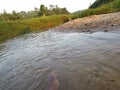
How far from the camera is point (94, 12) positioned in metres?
26.1

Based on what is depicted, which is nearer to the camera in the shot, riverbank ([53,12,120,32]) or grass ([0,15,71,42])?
riverbank ([53,12,120,32])

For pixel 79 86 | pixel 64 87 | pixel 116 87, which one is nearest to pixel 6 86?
pixel 64 87

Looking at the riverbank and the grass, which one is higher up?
the riverbank

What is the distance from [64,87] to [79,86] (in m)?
0.39

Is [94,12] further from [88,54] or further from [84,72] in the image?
[84,72]

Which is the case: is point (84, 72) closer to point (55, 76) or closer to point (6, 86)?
point (55, 76)

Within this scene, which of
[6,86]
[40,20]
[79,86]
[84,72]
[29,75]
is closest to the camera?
[79,86]

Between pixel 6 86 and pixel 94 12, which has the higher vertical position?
pixel 94 12

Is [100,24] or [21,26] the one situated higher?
[100,24]

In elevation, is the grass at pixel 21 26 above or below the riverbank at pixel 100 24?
below

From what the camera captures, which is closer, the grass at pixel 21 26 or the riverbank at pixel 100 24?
the riverbank at pixel 100 24

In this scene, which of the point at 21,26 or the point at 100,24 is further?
the point at 21,26

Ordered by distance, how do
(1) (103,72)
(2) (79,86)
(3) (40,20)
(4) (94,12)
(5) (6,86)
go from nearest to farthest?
(2) (79,86)
(1) (103,72)
(5) (6,86)
(4) (94,12)
(3) (40,20)

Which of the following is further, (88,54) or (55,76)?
(88,54)
